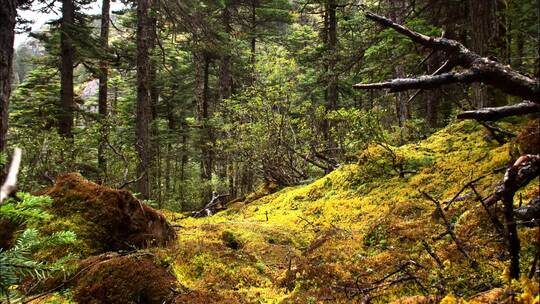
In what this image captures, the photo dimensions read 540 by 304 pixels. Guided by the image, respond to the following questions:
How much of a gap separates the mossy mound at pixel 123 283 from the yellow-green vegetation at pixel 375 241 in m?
0.29

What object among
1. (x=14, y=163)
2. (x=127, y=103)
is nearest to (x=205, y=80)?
(x=127, y=103)

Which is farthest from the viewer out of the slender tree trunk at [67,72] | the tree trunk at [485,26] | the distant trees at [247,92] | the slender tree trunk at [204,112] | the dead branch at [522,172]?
the slender tree trunk at [204,112]

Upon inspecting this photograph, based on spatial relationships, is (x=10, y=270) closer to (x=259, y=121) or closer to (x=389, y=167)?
(x=389, y=167)

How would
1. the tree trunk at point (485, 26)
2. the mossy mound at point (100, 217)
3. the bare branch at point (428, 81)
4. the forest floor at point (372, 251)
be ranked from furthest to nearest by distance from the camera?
the tree trunk at point (485, 26), the mossy mound at point (100, 217), the forest floor at point (372, 251), the bare branch at point (428, 81)

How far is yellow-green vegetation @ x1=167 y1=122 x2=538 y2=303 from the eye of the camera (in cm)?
288

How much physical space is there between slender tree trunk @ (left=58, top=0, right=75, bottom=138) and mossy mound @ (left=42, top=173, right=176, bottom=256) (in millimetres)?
9849

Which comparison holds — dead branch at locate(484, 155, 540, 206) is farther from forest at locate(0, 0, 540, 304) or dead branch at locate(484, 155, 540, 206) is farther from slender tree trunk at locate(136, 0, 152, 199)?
slender tree trunk at locate(136, 0, 152, 199)

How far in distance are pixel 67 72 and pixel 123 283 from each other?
1324 cm

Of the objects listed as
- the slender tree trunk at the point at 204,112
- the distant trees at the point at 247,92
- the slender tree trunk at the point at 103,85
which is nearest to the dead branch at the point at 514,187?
the distant trees at the point at 247,92

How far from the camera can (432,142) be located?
820 centimetres

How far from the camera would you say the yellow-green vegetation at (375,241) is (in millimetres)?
2883

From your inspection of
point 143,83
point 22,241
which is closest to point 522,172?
point 22,241

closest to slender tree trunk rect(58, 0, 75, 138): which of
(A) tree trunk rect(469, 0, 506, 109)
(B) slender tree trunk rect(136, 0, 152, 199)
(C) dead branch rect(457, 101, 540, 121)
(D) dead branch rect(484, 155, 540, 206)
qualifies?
(B) slender tree trunk rect(136, 0, 152, 199)

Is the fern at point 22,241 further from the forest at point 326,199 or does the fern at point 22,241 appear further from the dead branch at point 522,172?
the dead branch at point 522,172
